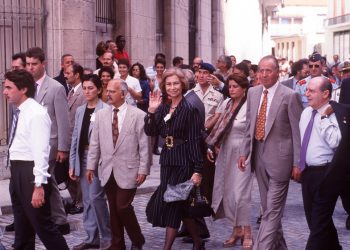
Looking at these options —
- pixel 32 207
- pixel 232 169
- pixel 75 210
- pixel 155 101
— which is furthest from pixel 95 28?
pixel 32 207

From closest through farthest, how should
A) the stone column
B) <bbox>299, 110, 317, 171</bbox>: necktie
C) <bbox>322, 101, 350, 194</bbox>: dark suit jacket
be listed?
<bbox>322, 101, 350, 194</bbox>: dark suit jacket < <bbox>299, 110, 317, 171</bbox>: necktie < the stone column

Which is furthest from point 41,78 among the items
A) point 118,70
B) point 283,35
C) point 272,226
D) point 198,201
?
point 283,35

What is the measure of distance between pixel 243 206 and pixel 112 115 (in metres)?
1.68

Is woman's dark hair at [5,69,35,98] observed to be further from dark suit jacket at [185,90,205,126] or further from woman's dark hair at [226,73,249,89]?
woman's dark hair at [226,73,249,89]

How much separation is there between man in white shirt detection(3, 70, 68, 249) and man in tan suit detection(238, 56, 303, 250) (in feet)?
6.41

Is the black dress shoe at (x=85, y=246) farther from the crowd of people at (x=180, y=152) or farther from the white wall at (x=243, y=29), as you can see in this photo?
the white wall at (x=243, y=29)

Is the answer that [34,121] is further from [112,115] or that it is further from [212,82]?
[212,82]

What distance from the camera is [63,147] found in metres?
8.38

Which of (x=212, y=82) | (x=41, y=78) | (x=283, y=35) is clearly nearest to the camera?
(x=41, y=78)

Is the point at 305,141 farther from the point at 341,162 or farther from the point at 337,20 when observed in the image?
the point at 337,20

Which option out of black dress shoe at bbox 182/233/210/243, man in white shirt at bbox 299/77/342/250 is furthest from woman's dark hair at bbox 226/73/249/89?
black dress shoe at bbox 182/233/210/243

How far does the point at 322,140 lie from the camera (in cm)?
687

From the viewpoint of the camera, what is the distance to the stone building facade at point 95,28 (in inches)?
568

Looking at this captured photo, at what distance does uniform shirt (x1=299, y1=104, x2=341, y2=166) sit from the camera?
22.3 feet
